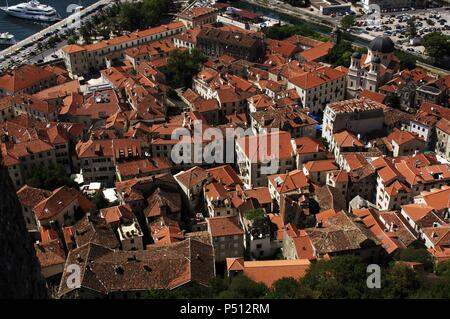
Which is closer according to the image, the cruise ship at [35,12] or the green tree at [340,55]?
the green tree at [340,55]

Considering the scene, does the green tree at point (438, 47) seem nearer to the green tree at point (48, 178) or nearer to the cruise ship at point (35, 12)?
the green tree at point (48, 178)

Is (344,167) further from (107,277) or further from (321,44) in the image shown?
(321,44)

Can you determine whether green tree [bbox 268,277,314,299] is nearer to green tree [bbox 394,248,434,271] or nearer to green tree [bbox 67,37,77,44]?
green tree [bbox 394,248,434,271]

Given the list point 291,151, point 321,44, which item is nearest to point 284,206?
point 291,151

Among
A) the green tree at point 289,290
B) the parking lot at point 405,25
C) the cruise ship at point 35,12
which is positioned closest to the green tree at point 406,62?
the parking lot at point 405,25

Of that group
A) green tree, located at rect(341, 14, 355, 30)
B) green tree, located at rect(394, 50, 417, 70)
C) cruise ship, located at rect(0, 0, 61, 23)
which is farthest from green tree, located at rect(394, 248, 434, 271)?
cruise ship, located at rect(0, 0, 61, 23)

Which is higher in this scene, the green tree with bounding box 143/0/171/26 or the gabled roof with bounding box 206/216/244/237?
the green tree with bounding box 143/0/171/26
